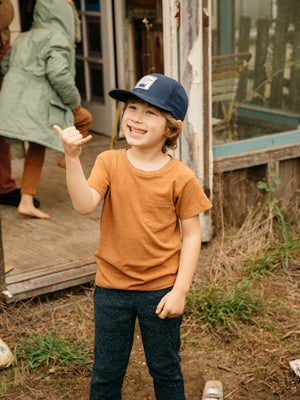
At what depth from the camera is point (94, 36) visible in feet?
22.7

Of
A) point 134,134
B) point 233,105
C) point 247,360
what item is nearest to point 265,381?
point 247,360

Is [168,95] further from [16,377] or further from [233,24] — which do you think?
[233,24]

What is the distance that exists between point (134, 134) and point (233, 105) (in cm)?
232

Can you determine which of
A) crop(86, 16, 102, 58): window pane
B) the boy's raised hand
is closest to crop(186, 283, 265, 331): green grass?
the boy's raised hand

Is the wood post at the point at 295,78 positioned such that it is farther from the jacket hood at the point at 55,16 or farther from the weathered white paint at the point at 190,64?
the jacket hood at the point at 55,16

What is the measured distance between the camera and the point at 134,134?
2.07 metres

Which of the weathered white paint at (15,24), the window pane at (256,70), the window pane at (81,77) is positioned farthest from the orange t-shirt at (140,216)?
the window pane at (81,77)

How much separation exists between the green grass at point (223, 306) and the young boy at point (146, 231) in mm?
1204

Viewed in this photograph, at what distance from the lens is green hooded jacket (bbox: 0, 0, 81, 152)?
4.20m

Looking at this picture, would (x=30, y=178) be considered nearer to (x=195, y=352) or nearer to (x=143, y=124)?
(x=195, y=352)

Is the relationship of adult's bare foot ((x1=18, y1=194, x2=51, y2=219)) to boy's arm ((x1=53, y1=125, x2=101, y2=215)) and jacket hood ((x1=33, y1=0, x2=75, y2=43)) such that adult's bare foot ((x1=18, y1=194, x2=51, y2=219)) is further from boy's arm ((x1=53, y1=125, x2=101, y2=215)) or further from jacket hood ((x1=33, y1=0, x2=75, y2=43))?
boy's arm ((x1=53, y1=125, x2=101, y2=215))

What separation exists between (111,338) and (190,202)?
59 cm

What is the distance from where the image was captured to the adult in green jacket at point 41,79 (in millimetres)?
4199

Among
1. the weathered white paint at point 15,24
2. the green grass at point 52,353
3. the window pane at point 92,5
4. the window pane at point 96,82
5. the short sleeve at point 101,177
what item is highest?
the window pane at point 92,5
